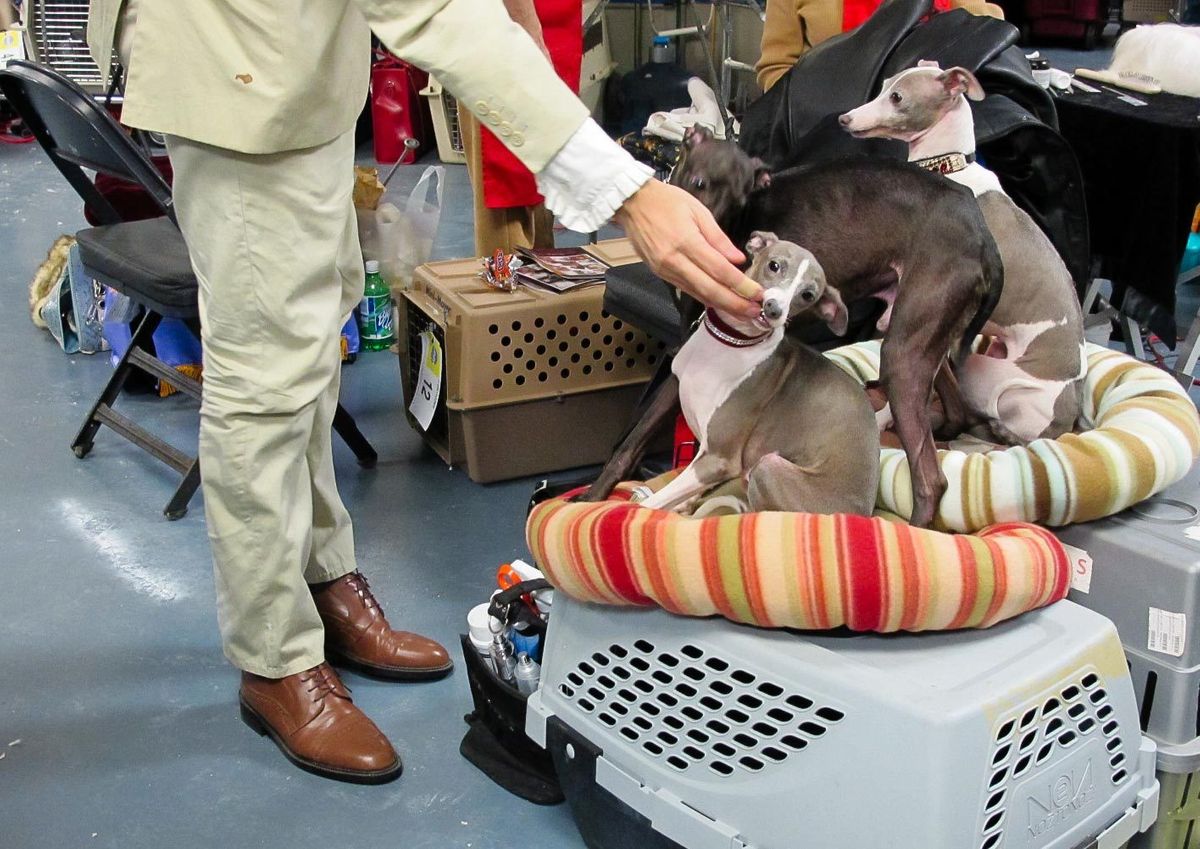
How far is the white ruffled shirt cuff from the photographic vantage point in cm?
124

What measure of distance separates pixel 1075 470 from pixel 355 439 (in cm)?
170

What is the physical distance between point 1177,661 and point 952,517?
1.03ft

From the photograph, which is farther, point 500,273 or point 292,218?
point 500,273

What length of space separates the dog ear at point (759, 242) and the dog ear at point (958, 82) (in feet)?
1.47

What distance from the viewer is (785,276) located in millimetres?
1408

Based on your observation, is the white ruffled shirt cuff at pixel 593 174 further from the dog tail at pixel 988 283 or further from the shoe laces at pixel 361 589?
the shoe laces at pixel 361 589

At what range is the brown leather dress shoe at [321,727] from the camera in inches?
68.4

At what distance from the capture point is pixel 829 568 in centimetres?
127

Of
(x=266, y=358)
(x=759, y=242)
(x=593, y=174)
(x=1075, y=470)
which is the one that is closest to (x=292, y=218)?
(x=266, y=358)

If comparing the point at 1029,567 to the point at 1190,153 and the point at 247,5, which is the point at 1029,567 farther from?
the point at 1190,153

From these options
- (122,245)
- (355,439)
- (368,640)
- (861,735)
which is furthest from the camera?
(355,439)

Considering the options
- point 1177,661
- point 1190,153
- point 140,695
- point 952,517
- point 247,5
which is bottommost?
point 140,695

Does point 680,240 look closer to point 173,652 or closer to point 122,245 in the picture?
point 173,652

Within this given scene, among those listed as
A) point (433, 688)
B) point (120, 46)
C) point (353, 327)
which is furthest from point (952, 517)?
point (353, 327)
